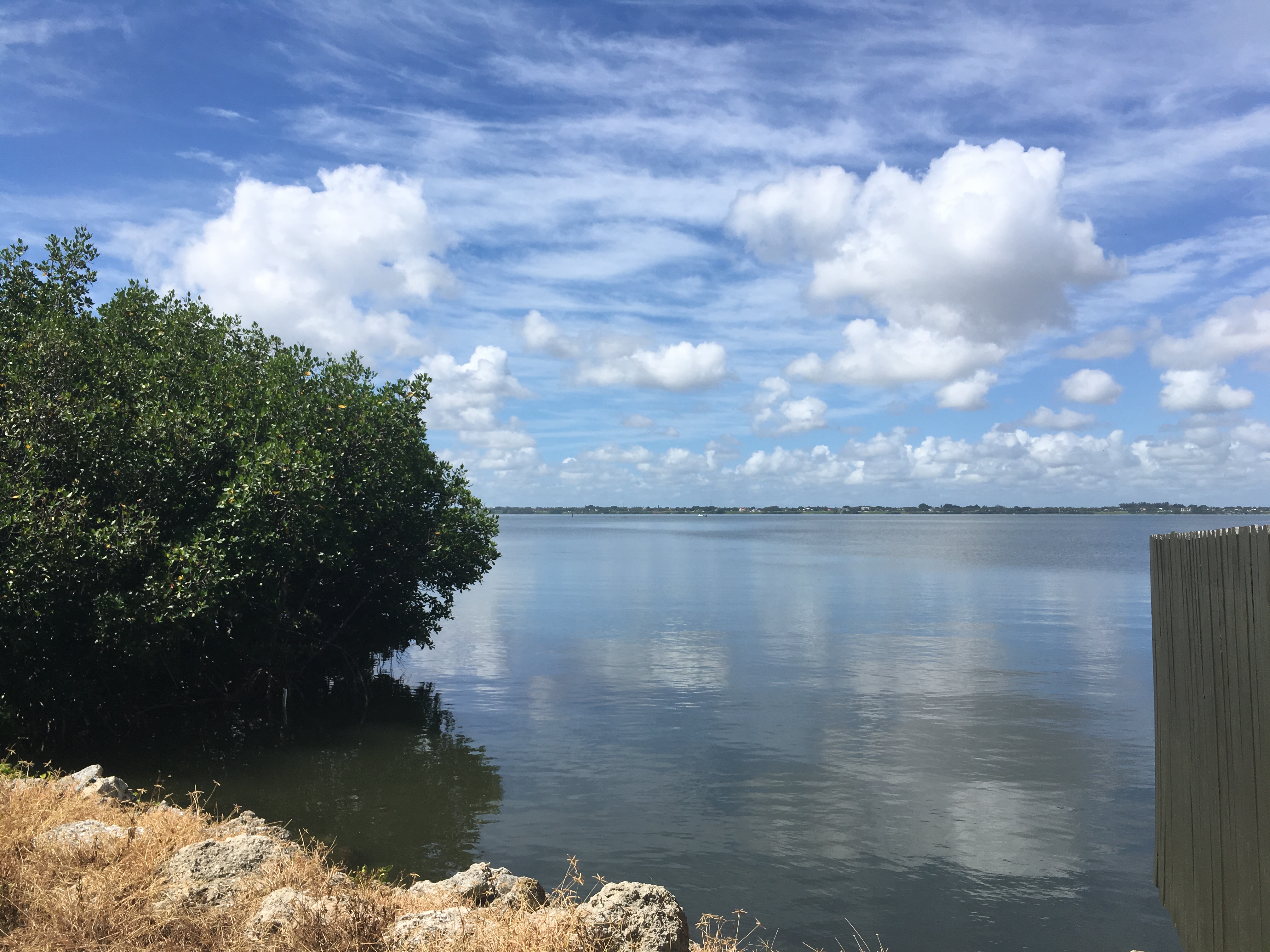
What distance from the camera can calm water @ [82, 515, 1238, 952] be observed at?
13641 millimetres

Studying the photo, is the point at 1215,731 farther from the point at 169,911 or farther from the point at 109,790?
the point at 109,790

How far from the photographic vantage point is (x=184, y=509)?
65.4 feet

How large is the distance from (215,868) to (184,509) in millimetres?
12381

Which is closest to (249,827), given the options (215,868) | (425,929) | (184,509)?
(215,868)

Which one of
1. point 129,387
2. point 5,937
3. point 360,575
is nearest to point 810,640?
point 360,575

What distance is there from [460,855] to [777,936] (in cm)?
605

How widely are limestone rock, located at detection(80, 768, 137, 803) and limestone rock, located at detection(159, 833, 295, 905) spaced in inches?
173

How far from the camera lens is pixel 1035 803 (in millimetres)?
17516

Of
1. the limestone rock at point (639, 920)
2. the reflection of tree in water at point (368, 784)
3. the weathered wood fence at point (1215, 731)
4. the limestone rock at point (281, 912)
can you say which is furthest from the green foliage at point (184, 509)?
the weathered wood fence at point (1215, 731)

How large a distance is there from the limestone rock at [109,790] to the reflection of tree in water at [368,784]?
7.63 ft

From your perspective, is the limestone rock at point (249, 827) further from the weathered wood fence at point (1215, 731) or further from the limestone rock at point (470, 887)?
the weathered wood fence at point (1215, 731)

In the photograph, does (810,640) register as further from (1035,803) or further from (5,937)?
(5,937)

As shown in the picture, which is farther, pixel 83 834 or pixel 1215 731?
pixel 83 834

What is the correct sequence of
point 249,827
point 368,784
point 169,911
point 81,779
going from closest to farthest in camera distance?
point 169,911 < point 249,827 < point 81,779 < point 368,784
